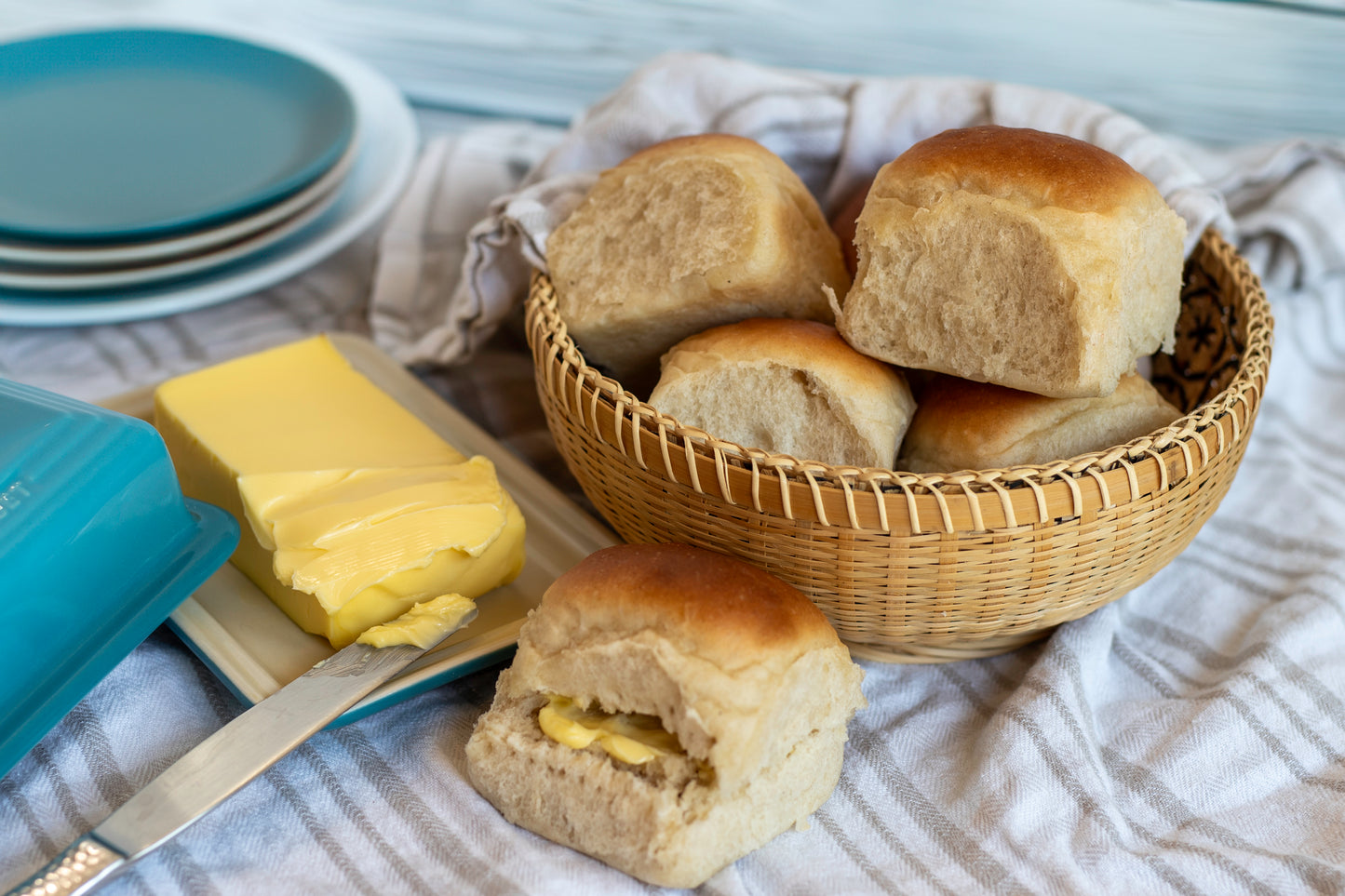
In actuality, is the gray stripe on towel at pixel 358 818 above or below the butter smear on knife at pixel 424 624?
below

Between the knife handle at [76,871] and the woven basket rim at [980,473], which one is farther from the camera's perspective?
the woven basket rim at [980,473]

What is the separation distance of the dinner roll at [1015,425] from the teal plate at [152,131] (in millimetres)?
1022

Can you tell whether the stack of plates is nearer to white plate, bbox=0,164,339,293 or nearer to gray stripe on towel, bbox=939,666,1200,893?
white plate, bbox=0,164,339,293

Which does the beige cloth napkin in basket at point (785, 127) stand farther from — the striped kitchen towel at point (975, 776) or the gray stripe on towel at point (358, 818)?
the gray stripe on towel at point (358, 818)

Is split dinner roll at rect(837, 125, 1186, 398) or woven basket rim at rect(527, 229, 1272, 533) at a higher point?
split dinner roll at rect(837, 125, 1186, 398)

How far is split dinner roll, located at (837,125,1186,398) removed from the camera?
3.46 ft

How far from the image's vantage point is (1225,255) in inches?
56.2

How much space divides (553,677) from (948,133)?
73 cm

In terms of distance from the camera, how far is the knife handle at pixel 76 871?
81cm

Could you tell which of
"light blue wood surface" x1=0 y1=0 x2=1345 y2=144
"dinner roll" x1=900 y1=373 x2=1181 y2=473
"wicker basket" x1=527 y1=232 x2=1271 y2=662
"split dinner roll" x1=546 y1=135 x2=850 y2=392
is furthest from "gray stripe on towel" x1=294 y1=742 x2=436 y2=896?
"light blue wood surface" x1=0 y1=0 x2=1345 y2=144

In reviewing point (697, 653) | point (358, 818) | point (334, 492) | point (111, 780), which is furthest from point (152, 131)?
point (697, 653)

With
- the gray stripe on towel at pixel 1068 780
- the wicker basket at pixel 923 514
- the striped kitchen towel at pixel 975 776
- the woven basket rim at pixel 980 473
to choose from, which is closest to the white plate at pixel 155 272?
the striped kitchen towel at pixel 975 776

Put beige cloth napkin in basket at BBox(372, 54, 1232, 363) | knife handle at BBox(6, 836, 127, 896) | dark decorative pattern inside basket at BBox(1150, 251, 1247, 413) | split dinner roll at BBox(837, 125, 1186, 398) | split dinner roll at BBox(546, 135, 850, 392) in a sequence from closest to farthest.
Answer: knife handle at BBox(6, 836, 127, 896), split dinner roll at BBox(837, 125, 1186, 398), split dinner roll at BBox(546, 135, 850, 392), dark decorative pattern inside basket at BBox(1150, 251, 1247, 413), beige cloth napkin in basket at BBox(372, 54, 1232, 363)

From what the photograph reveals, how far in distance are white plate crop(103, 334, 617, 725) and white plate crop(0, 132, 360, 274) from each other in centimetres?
21
